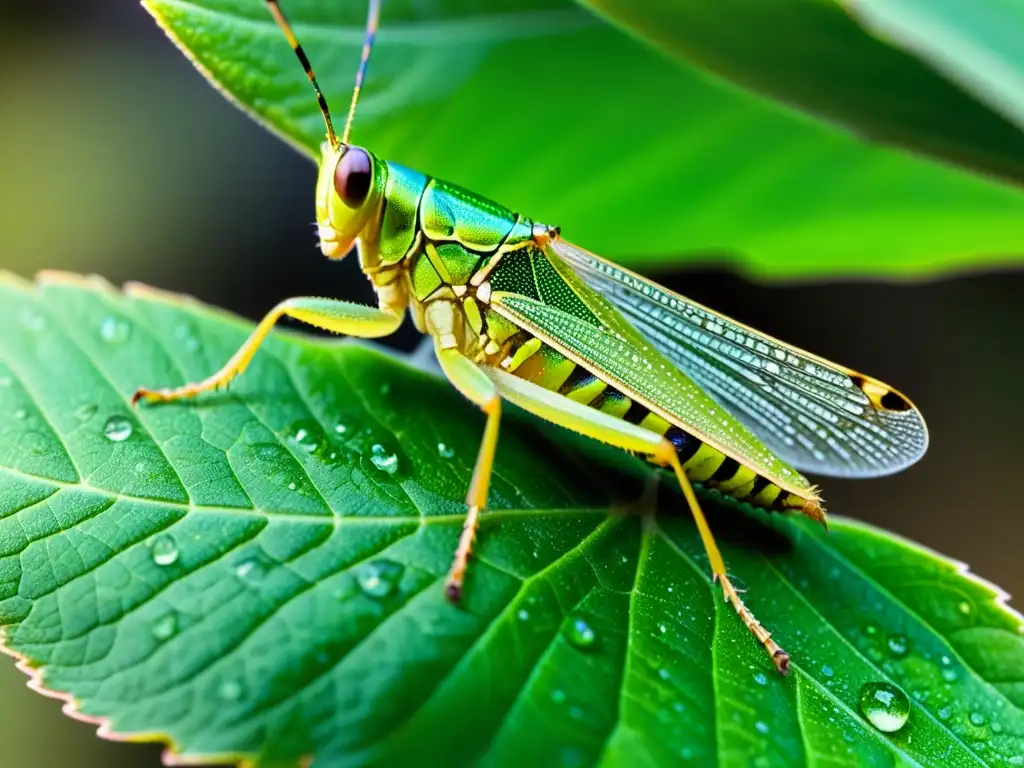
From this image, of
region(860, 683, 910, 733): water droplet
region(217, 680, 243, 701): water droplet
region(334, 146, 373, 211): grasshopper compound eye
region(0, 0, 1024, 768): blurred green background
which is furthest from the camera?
region(0, 0, 1024, 768): blurred green background

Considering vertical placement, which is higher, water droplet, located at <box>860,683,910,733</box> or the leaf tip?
the leaf tip

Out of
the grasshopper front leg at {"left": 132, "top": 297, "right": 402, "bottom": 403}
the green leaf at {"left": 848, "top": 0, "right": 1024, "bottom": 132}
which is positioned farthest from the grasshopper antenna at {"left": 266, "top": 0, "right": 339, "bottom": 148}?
the green leaf at {"left": 848, "top": 0, "right": 1024, "bottom": 132}

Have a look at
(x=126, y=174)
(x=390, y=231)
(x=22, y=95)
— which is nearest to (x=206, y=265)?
(x=126, y=174)

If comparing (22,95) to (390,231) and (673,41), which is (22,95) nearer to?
(390,231)

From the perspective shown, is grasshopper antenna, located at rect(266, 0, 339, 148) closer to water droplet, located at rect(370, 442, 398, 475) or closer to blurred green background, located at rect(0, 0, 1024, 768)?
water droplet, located at rect(370, 442, 398, 475)

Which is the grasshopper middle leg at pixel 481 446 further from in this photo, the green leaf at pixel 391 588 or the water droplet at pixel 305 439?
the water droplet at pixel 305 439

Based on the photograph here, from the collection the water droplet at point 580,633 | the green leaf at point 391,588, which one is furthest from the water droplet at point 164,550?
the water droplet at point 580,633

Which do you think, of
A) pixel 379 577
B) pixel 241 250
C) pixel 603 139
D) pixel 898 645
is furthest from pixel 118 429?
pixel 241 250
